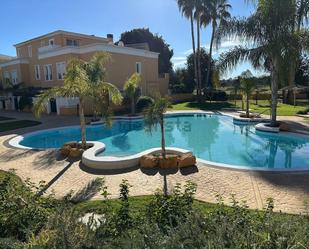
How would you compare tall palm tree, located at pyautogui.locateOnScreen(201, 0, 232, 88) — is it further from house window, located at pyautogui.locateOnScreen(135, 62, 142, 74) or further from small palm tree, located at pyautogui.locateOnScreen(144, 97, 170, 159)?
small palm tree, located at pyautogui.locateOnScreen(144, 97, 170, 159)

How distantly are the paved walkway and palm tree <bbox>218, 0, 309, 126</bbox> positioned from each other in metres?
8.95

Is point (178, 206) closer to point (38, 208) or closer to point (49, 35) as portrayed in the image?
point (38, 208)

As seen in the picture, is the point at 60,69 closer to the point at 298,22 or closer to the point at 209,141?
the point at 209,141

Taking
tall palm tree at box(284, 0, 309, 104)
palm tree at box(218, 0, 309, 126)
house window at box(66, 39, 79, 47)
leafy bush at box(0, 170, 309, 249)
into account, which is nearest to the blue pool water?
palm tree at box(218, 0, 309, 126)

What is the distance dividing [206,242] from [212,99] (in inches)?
1368

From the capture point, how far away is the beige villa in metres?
27.8

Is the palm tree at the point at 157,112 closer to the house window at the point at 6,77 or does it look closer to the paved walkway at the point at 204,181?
the paved walkway at the point at 204,181

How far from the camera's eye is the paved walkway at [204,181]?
23.6 feet

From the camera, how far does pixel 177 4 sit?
32688 millimetres

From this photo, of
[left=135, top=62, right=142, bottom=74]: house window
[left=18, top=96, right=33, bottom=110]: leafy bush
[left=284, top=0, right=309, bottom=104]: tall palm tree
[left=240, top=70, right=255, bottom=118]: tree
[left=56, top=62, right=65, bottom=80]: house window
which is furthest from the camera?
[left=135, top=62, right=142, bottom=74]: house window

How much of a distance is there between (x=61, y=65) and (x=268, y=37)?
21.3m

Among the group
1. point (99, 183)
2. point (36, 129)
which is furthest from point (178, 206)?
point (36, 129)

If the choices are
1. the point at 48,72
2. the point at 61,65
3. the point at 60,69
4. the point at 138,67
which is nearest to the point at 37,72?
the point at 48,72

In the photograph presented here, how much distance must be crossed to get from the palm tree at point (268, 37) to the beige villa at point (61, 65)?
551 inches
